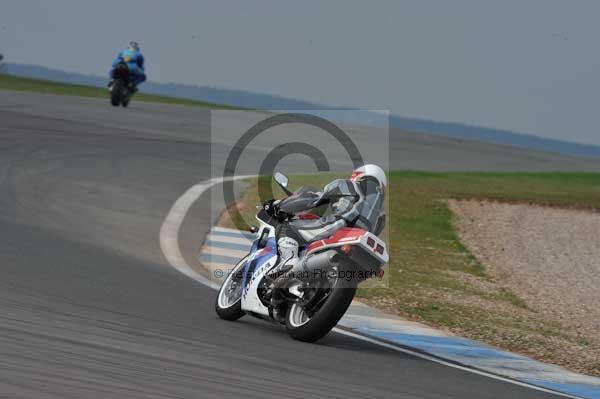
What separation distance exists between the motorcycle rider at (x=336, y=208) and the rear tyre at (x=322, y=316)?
386 millimetres

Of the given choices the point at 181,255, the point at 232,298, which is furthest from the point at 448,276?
the point at 232,298

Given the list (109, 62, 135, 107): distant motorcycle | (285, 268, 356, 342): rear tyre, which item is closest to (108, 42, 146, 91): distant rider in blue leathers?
(109, 62, 135, 107): distant motorcycle

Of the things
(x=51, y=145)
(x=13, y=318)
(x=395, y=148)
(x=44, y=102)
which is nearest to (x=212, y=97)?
(x=395, y=148)

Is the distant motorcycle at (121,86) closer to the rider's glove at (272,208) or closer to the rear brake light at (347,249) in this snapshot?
the rider's glove at (272,208)

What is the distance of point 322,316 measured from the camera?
7.39 metres

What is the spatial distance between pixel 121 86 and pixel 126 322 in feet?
74.5

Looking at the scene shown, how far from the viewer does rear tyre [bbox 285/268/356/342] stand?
24.0ft

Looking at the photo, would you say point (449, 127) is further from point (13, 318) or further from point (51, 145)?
point (13, 318)

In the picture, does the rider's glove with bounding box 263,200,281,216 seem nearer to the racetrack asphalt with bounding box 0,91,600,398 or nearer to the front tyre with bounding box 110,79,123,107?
the racetrack asphalt with bounding box 0,91,600,398

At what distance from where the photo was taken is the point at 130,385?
5.10 m

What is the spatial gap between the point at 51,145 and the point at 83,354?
13.5 metres

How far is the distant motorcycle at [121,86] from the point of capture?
2877 cm

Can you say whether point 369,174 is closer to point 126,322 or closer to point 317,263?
point 317,263

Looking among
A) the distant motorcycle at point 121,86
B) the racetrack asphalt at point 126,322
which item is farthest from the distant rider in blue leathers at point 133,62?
the racetrack asphalt at point 126,322
